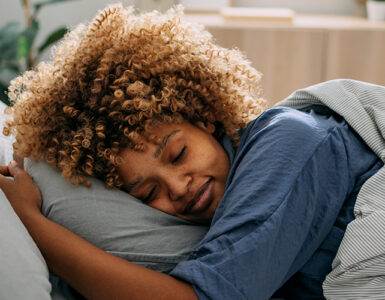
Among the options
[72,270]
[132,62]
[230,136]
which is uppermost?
[132,62]

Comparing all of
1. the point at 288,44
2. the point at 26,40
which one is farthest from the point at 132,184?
the point at 26,40

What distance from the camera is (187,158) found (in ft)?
3.10

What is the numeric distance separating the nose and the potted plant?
199 cm

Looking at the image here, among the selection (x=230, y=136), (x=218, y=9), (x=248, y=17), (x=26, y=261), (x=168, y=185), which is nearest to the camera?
(x=26, y=261)

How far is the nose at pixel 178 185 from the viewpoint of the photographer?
92 cm

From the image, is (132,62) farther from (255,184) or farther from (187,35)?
(255,184)

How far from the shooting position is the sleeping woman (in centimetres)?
76

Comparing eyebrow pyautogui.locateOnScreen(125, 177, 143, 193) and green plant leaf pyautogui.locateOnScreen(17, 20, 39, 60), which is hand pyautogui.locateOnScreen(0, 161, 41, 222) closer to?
eyebrow pyautogui.locateOnScreen(125, 177, 143, 193)

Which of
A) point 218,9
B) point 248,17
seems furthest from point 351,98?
point 218,9

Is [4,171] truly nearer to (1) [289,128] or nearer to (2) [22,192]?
(2) [22,192]

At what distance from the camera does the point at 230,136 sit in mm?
1063

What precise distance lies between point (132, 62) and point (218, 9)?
6.41 feet

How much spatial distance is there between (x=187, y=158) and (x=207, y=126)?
14 cm

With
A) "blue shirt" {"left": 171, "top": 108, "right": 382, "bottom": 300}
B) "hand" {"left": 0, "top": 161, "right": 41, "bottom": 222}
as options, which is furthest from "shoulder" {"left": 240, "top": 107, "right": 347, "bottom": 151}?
"hand" {"left": 0, "top": 161, "right": 41, "bottom": 222}
